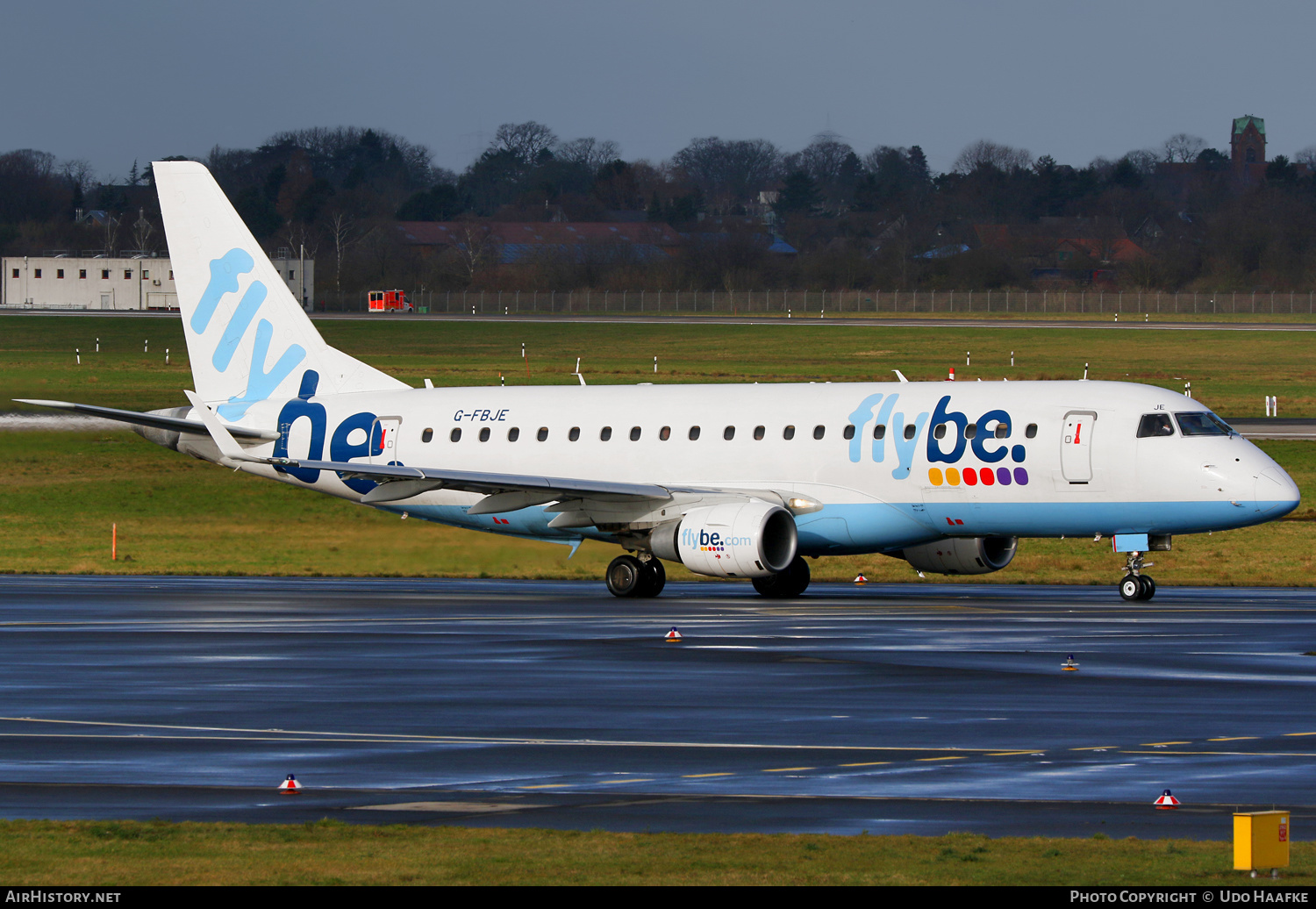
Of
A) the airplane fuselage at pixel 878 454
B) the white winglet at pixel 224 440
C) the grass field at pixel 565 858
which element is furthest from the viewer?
the white winglet at pixel 224 440

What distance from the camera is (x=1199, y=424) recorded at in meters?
34.5

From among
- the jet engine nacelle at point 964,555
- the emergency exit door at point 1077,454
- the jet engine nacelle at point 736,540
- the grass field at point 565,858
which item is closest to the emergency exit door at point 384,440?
the jet engine nacelle at point 736,540

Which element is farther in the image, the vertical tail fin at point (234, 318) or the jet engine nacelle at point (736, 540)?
the vertical tail fin at point (234, 318)

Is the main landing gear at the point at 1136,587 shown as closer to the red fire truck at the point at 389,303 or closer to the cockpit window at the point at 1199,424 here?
the cockpit window at the point at 1199,424

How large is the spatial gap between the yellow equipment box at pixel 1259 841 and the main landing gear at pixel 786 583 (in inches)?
1016

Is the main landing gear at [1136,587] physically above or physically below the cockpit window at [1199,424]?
below

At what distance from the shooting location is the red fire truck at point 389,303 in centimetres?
15550

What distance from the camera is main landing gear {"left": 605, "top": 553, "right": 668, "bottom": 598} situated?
1465 inches

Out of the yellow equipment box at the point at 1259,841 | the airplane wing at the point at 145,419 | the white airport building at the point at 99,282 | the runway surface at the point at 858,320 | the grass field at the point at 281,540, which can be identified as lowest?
A: the grass field at the point at 281,540

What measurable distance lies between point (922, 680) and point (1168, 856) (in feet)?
33.1

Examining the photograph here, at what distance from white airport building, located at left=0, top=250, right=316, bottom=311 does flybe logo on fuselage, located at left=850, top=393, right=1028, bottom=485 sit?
13882cm

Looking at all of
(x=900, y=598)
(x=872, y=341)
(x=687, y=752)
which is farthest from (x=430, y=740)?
(x=872, y=341)

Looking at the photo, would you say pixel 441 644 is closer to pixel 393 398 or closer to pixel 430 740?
pixel 430 740

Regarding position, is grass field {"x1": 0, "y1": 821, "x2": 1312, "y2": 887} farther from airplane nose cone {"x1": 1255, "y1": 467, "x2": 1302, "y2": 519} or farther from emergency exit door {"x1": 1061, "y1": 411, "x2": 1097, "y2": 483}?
emergency exit door {"x1": 1061, "y1": 411, "x2": 1097, "y2": 483}
